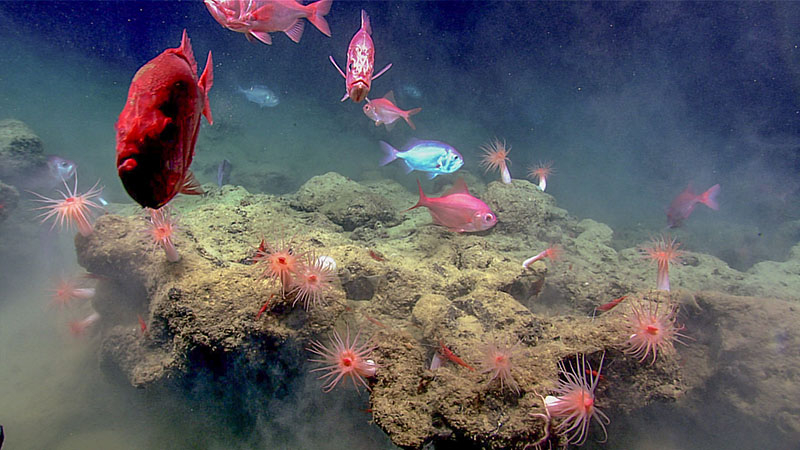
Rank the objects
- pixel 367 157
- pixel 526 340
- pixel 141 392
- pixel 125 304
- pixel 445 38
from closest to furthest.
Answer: pixel 526 340 → pixel 141 392 → pixel 125 304 → pixel 367 157 → pixel 445 38

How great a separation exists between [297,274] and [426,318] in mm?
1125

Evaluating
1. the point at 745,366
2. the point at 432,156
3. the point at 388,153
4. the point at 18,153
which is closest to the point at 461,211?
the point at 432,156

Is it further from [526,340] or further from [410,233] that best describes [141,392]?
[526,340]

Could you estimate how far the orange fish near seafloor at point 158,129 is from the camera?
2.72 feet

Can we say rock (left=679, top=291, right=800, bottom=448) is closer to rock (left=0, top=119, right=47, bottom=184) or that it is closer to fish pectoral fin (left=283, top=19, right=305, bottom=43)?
fish pectoral fin (left=283, top=19, right=305, bottom=43)

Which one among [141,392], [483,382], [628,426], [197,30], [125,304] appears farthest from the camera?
[197,30]

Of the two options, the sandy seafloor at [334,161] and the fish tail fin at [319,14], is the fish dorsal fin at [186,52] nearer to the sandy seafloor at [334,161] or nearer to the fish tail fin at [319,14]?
the fish tail fin at [319,14]

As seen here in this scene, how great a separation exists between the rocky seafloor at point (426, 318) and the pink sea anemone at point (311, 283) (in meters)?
0.09

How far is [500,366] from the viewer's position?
84.5 inches

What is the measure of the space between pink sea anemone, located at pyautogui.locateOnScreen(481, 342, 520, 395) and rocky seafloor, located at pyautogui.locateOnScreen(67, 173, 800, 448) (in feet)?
0.18

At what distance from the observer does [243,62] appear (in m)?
29.2

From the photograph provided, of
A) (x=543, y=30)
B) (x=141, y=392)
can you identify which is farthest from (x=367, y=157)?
(x=141, y=392)

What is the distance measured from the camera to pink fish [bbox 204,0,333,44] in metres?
2.24

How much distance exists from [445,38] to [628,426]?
19788 millimetres
